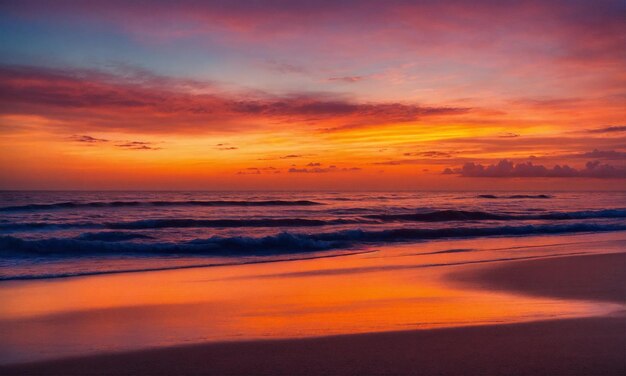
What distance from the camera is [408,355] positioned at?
520cm

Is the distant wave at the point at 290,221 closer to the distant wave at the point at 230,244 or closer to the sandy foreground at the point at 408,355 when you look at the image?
the distant wave at the point at 230,244

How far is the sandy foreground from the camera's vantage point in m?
4.86

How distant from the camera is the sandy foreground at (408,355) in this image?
15.9ft

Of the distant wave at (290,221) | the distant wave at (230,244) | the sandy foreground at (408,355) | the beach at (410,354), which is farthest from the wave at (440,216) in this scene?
the sandy foreground at (408,355)

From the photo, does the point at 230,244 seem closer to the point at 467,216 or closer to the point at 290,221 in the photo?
the point at 290,221

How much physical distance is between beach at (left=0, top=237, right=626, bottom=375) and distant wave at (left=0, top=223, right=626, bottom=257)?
33.7 ft

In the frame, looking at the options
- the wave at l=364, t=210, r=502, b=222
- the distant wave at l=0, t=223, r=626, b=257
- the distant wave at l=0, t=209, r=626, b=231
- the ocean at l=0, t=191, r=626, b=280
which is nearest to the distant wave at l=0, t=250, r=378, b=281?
the ocean at l=0, t=191, r=626, b=280

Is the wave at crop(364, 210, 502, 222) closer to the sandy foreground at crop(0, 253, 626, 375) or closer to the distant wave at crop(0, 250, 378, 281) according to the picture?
the distant wave at crop(0, 250, 378, 281)

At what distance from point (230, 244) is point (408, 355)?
1253 centimetres

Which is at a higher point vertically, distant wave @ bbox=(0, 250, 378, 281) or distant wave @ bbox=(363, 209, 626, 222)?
distant wave @ bbox=(0, 250, 378, 281)

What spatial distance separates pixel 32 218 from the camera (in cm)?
2966

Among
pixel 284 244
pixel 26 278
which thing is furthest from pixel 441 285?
pixel 284 244

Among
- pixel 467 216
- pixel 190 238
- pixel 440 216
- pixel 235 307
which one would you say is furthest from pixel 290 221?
pixel 235 307

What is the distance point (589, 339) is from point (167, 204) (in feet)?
137
